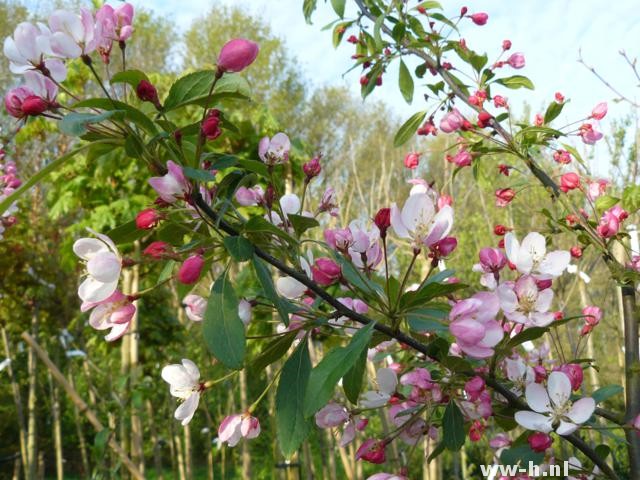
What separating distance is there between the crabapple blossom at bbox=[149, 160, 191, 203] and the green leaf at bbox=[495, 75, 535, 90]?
3.45 ft

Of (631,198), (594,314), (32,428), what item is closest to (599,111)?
(631,198)

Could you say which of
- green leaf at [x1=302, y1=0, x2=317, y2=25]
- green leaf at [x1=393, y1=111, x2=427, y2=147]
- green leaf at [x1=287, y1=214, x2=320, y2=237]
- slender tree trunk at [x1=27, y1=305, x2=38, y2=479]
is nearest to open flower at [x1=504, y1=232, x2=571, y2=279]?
green leaf at [x1=287, y1=214, x2=320, y2=237]

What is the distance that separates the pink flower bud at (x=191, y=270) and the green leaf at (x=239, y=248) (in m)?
0.05

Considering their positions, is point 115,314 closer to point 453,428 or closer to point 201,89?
point 201,89

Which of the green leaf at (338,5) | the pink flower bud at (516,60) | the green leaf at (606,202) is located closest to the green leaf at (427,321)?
the green leaf at (606,202)

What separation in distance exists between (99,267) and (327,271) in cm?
23

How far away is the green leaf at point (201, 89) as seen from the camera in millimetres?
605

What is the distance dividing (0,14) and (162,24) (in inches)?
119

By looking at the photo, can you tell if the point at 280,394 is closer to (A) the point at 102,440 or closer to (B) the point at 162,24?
(A) the point at 102,440

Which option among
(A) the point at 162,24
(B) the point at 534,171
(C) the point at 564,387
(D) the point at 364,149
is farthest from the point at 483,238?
(A) the point at 162,24

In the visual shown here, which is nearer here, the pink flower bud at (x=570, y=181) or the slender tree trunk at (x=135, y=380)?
the pink flower bud at (x=570, y=181)

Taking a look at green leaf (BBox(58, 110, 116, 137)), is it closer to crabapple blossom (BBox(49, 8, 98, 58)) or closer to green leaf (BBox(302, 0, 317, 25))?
crabapple blossom (BBox(49, 8, 98, 58))

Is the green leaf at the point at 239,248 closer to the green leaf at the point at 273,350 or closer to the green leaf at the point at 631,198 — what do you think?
the green leaf at the point at 273,350

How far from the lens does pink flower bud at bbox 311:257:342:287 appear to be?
63 cm
